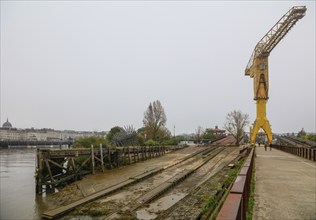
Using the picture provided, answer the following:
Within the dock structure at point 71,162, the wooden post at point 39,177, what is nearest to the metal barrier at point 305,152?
the dock structure at point 71,162

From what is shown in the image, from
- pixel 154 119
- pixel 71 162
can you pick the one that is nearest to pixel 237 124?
pixel 154 119

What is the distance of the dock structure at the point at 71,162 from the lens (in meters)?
14.6

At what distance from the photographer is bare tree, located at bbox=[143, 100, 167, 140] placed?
52.5 metres

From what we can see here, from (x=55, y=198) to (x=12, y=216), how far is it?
90.0 inches

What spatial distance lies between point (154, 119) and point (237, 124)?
21.0 meters

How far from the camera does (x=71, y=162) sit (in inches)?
669

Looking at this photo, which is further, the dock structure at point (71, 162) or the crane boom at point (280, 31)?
the crane boom at point (280, 31)

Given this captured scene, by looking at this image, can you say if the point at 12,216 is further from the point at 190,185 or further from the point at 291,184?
the point at 291,184

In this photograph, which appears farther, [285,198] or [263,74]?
[263,74]

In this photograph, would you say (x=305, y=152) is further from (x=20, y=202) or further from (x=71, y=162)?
(x=20, y=202)

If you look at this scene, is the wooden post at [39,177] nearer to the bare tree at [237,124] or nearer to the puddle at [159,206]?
the puddle at [159,206]

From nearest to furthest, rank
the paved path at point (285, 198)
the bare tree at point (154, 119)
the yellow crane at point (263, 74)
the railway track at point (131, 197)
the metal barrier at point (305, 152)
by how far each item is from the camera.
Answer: the paved path at point (285, 198) → the railway track at point (131, 197) → the metal barrier at point (305, 152) → the yellow crane at point (263, 74) → the bare tree at point (154, 119)

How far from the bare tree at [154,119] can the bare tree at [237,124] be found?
17.0m

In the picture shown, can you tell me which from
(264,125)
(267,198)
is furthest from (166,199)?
(264,125)
